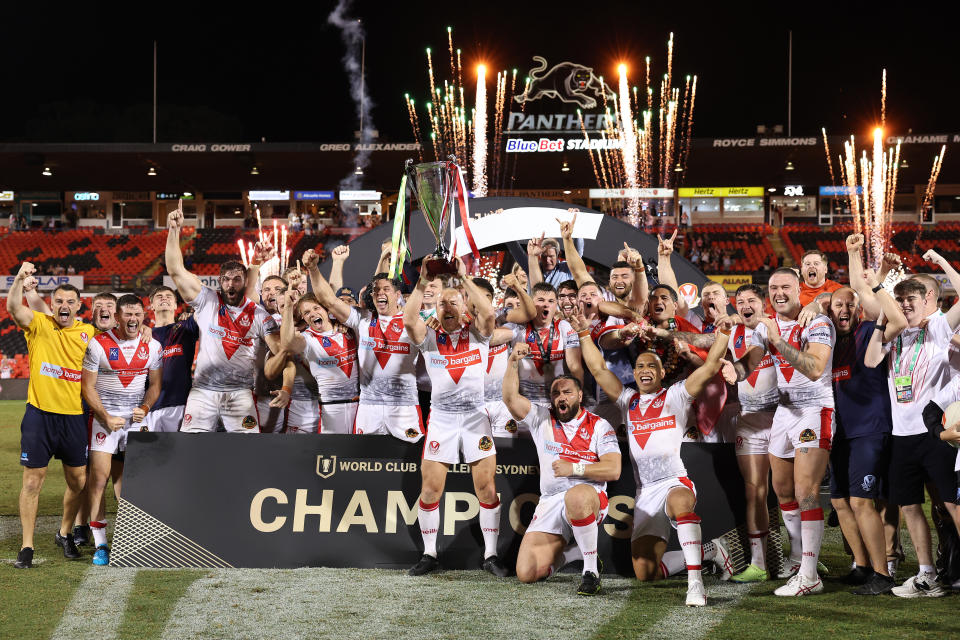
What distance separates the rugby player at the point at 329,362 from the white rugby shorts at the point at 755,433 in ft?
10.3

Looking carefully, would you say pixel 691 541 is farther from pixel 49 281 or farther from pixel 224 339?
pixel 49 281

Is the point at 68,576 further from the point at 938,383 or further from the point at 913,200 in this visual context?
the point at 913,200

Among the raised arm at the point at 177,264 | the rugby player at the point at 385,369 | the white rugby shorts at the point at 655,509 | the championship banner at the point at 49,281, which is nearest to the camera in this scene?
the white rugby shorts at the point at 655,509

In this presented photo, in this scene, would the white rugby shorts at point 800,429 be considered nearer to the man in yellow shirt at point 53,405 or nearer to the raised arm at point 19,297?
the man in yellow shirt at point 53,405

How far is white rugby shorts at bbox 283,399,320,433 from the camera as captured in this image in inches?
308

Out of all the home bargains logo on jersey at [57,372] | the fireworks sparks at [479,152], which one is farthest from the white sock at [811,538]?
the fireworks sparks at [479,152]

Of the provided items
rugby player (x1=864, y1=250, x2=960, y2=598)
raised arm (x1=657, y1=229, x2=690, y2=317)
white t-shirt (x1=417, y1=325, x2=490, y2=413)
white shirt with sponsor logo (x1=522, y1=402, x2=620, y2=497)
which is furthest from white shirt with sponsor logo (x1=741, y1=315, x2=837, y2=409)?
white t-shirt (x1=417, y1=325, x2=490, y2=413)

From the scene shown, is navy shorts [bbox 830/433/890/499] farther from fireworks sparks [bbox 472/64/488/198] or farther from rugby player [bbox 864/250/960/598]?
fireworks sparks [bbox 472/64/488/198]

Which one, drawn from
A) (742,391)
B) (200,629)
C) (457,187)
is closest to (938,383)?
(742,391)

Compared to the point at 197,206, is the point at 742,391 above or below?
below

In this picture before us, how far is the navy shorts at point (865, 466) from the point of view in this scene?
19.3 ft

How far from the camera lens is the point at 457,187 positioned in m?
7.91

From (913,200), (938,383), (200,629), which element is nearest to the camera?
(200,629)

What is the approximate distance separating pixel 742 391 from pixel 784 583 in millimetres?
1348
